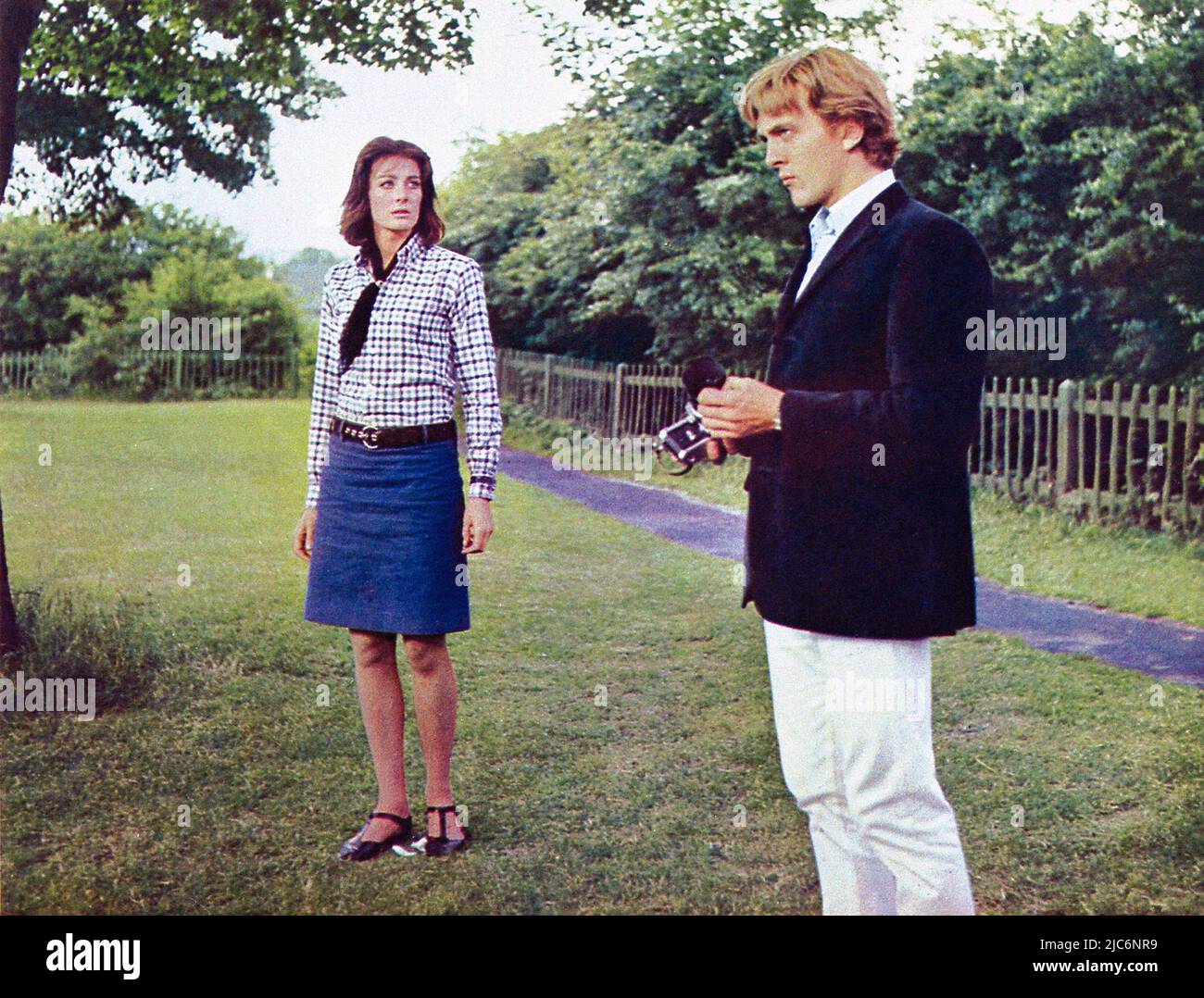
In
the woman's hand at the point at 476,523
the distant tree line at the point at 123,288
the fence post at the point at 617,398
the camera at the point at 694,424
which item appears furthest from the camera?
the fence post at the point at 617,398

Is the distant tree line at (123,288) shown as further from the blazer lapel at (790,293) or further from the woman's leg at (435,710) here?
the blazer lapel at (790,293)

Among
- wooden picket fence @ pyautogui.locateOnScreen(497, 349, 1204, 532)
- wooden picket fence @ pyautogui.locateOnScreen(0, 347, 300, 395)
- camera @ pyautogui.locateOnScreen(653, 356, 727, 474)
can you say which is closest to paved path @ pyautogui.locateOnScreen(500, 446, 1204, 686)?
wooden picket fence @ pyautogui.locateOnScreen(497, 349, 1204, 532)

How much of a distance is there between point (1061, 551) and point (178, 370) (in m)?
3.27

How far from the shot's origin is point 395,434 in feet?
10.4

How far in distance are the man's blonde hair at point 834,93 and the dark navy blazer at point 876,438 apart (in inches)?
4.6

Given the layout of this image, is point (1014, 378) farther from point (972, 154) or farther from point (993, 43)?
point (993, 43)

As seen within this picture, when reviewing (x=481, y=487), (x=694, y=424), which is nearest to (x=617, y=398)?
(x=481, y=487)

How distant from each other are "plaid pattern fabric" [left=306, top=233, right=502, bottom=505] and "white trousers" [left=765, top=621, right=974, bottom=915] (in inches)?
39.1

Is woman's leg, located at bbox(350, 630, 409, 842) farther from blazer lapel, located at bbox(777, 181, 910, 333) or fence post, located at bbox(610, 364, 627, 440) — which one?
fence post, located at bbox(610, 364, 627, 440)

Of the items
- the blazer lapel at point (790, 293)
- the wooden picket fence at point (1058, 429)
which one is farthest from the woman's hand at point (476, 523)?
the wooden picket fence at point (1058, 429)

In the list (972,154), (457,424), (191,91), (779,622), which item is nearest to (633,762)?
(457,424)

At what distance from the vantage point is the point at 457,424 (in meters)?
3.34

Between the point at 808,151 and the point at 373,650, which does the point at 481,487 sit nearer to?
the point at 373,650

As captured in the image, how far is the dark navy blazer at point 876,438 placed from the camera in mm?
2260
